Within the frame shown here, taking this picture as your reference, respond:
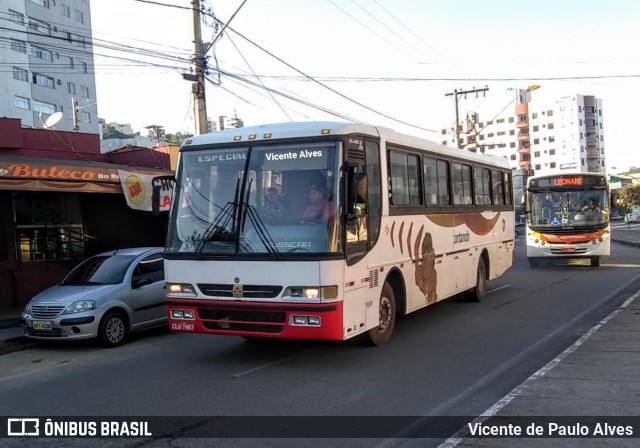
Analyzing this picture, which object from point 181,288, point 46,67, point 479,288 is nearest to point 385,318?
point 181,288

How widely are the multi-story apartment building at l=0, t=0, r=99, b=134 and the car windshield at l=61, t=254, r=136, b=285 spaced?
118ft

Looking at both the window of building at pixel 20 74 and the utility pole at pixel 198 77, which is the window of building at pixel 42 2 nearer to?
the window of building at pixel 20 74

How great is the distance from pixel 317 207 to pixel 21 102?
4944 cm

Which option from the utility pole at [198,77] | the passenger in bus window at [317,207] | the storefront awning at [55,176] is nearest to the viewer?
the passenger in bus window at [317,207]

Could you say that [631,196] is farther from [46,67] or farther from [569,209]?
[46,67]

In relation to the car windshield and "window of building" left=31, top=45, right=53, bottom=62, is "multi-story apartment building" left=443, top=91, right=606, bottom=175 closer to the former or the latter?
"window of building" left=31, top=45, right=53, bottom=62

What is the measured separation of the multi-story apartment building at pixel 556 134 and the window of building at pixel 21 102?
81.3 meters

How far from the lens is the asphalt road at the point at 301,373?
5.70 m

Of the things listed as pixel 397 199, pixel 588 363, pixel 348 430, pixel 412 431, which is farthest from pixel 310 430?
pixel 397 199

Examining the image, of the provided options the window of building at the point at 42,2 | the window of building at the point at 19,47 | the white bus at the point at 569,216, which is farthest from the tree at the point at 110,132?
the white bus at the point at 569,216

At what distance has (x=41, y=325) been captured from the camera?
30.4ft

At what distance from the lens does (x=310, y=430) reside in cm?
505

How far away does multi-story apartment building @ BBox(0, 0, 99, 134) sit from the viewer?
151ft

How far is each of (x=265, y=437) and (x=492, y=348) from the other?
432cm
